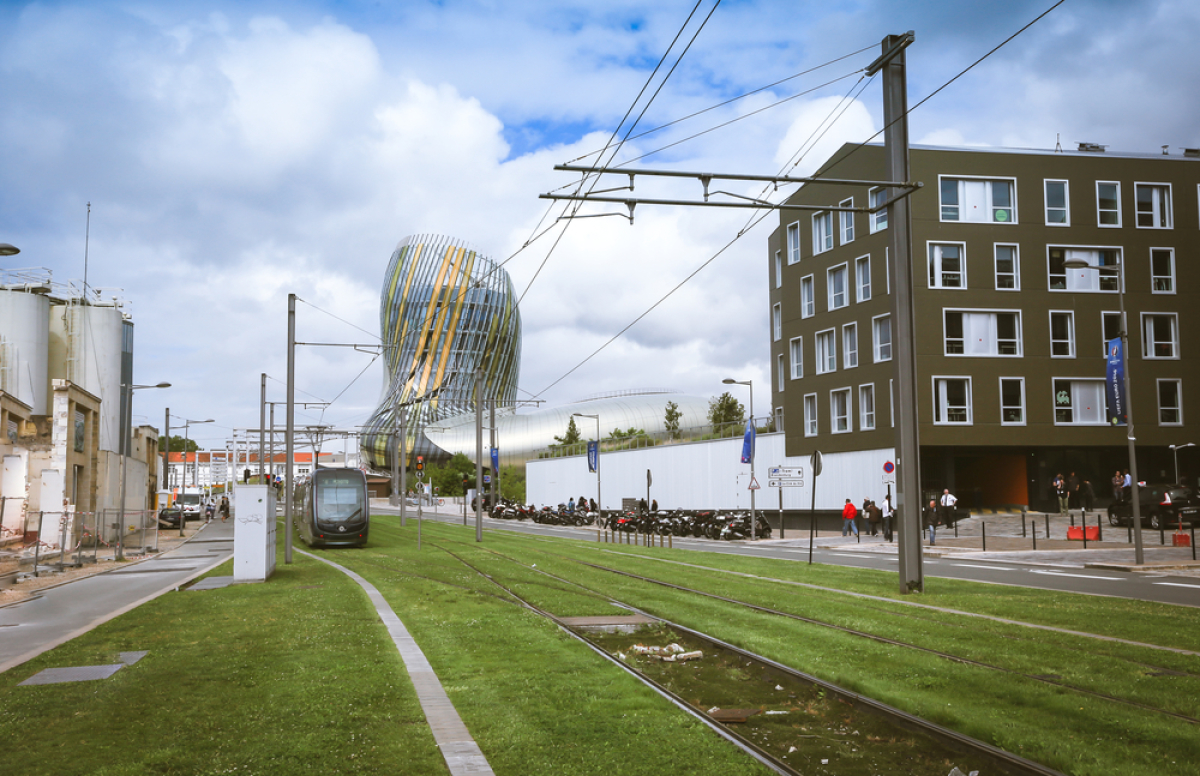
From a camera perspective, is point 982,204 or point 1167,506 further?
point 982,204

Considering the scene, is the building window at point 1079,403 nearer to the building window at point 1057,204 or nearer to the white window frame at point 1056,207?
the white window frame at point 1056,207

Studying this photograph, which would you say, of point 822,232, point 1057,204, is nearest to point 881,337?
point 822,232

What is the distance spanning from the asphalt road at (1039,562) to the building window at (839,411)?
36.5 ft

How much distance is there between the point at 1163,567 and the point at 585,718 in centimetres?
2076

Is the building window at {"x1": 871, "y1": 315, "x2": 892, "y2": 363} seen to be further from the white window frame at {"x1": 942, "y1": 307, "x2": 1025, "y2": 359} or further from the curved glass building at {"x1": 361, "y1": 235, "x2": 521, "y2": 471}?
the curved glass building at {"x1": 361, "y1": 235, "x2": 521, "y2": 471}

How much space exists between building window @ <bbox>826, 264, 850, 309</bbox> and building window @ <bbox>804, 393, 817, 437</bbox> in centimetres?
518

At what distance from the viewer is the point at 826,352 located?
175ft

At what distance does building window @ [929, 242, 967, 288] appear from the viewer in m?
48.2

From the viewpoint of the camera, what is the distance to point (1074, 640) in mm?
11641

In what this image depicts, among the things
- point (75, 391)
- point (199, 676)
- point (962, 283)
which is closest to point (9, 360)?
point (75, 391)

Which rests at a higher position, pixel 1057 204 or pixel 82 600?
pixel 1057 204

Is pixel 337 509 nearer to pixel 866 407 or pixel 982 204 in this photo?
pixel 866 407

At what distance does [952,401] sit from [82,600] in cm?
3956

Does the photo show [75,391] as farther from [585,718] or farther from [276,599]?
[585,718]
